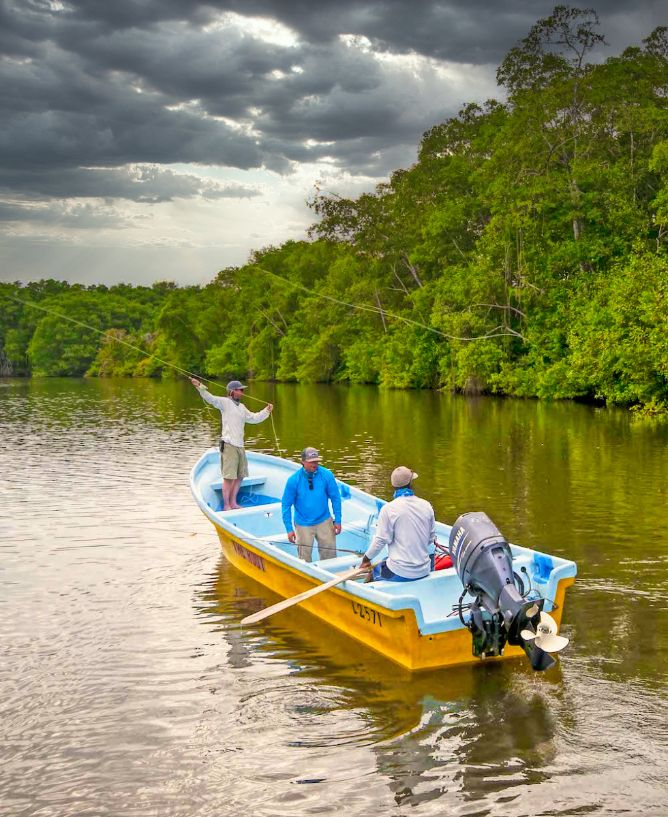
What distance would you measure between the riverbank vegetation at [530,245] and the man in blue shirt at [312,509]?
21.4 metres

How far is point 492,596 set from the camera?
744cm

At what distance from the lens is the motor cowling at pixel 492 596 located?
7027 mm

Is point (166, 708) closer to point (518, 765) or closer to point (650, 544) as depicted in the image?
point (518, 765)

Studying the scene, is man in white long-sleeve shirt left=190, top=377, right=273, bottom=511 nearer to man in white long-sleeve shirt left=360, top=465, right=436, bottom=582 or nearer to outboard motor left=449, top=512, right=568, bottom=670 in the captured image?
man in white long-sleeve shirt left=360, top=465, right=436, bottom=582

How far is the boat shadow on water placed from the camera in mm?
6242

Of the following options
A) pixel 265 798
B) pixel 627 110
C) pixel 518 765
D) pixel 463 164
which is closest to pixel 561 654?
pixel 518 765

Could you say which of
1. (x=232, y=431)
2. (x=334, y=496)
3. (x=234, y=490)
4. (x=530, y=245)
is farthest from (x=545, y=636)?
(x=530, y=245)

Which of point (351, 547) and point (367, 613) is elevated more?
point (367, 613)

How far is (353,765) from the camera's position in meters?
6.42

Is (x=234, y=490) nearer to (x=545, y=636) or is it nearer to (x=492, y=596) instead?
(x=492, y=596)

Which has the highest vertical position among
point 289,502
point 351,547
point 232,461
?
point 232,461

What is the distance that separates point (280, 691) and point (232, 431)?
6.03 meters

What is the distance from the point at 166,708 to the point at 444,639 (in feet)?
8.83

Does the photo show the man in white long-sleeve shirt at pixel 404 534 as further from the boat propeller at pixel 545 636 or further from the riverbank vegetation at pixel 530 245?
the riverbank vegetation at pixel 530 245
